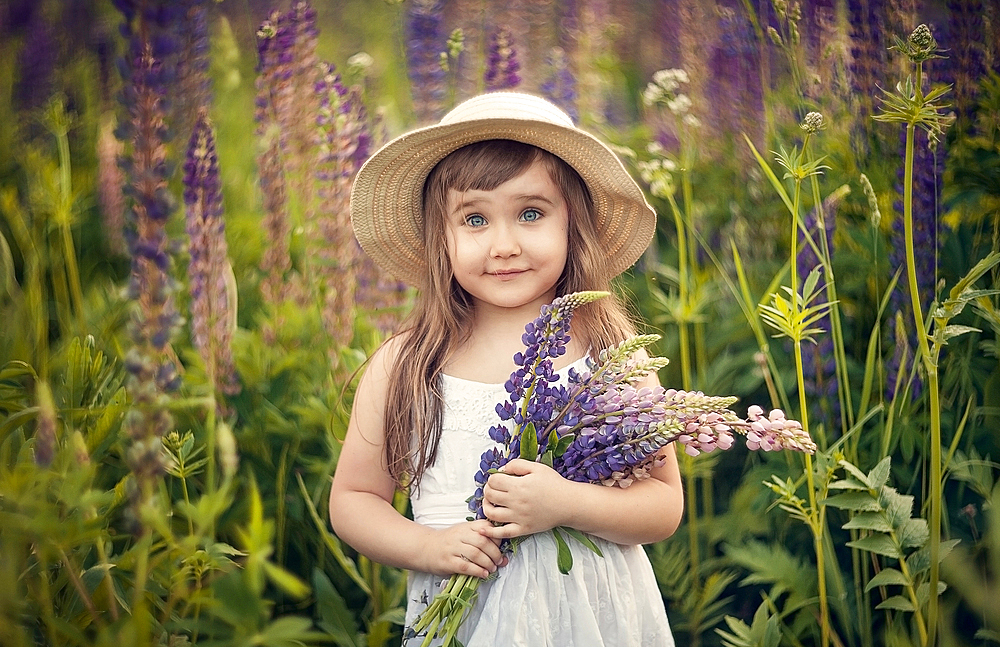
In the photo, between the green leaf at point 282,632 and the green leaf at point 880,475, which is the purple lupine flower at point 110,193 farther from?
the green leaf at point 880,475

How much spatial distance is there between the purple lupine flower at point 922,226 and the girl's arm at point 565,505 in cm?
82

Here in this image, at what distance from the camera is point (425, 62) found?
3.05m

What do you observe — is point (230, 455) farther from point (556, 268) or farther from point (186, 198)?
point (186, 198)

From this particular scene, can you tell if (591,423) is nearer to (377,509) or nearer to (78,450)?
(377,509)

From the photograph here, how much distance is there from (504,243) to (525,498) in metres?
0.52

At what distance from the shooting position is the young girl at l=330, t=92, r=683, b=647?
167 centimetres

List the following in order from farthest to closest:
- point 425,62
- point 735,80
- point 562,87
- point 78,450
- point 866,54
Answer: point 562,87 → point 735,80 → point 425,62 → point 866,54 → point 78,450

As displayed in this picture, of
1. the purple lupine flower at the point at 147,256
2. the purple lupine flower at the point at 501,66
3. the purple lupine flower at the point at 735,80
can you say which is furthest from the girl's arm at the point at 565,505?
the purple lupine flower at the point at 735,80

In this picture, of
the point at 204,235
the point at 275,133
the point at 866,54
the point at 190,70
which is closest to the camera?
the point at 190,70

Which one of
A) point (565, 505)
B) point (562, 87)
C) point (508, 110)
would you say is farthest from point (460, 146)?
point (562, 87)

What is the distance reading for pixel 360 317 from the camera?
2.78 m

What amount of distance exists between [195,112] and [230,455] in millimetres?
1509

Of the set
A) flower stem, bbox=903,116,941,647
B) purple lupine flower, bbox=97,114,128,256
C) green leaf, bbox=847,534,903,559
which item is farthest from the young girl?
purple lupine flower, bbox=97,114,128,256

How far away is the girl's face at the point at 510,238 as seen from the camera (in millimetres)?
1774
